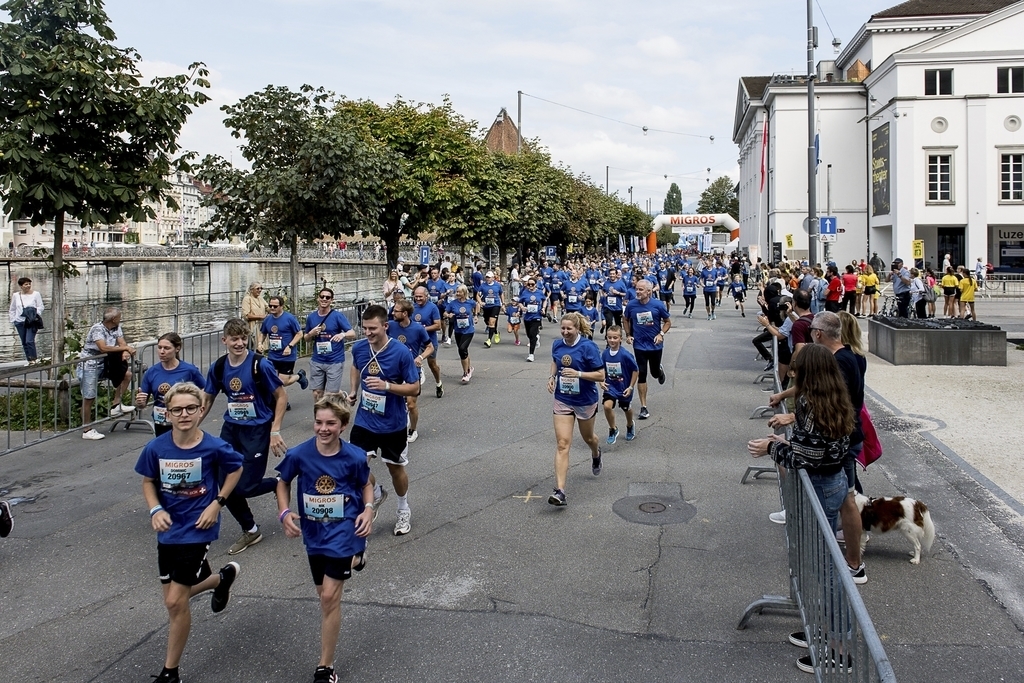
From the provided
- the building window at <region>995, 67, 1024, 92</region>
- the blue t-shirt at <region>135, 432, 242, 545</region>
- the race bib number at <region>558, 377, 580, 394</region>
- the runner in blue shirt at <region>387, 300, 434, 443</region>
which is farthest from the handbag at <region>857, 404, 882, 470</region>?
the building window at <region>995, 67, 1024, 92</region>

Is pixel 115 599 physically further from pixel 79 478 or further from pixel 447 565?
pixel 79 478

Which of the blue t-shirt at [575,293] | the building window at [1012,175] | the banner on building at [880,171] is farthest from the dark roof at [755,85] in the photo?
the blue t-shirt at [575,293]

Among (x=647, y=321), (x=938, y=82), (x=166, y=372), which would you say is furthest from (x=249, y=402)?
(x=938, y=82)

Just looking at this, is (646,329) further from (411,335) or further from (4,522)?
(4,522)

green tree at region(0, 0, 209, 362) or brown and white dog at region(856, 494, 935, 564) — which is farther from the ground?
green tree at region(0, 0, 209, 362)

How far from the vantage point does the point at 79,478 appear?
29.9 ft

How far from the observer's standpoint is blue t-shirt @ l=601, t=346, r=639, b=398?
10070 millimetres

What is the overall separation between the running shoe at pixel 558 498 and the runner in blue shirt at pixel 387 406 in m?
1.23

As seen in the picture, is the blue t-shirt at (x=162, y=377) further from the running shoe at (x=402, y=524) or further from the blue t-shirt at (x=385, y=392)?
the running shoe at (x=402, y=524)

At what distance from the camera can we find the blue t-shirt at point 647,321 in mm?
11914

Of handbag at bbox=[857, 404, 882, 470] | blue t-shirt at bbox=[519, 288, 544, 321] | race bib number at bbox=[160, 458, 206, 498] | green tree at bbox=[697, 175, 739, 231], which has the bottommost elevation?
handbag at bbox=[857, 404, 882, 470]

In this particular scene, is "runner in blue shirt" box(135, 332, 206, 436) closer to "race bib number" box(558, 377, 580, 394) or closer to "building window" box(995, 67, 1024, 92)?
"race bib number" box(558, 377, 580, 394)

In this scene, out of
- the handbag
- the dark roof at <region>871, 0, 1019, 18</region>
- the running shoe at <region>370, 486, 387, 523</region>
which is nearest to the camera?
the handbag

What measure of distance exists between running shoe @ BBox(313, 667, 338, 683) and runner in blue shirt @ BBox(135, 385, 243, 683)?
726mm
